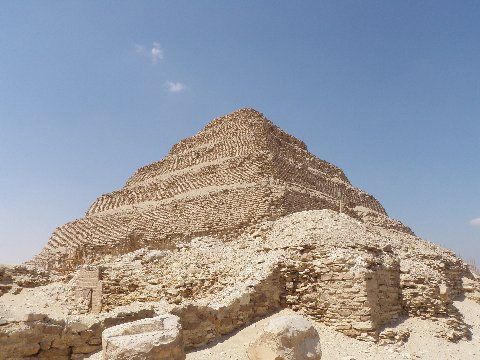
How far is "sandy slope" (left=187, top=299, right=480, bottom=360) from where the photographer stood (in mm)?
7262

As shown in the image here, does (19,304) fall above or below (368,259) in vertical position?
below

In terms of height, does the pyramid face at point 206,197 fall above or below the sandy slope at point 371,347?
above

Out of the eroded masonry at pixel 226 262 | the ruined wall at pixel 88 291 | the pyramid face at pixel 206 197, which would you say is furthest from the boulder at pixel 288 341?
the pyramid face at pixel 206 197

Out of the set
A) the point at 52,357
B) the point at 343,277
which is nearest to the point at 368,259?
the point at 343,277

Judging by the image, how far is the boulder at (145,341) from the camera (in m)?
4.77

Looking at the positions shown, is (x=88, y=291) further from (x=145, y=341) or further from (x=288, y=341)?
(x=288, y=341)

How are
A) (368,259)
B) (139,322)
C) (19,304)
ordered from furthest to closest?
(19,304) → (368,259) → (139,322)

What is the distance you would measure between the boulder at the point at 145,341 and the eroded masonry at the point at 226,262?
1.40 ft

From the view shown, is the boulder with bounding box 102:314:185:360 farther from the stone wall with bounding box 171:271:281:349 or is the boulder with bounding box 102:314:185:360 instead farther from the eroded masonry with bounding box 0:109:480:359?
the stone wall with bounding box 171:271:281:349

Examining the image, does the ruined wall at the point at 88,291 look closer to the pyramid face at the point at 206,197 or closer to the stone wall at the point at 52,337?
the pyramid face at the point at 206,197

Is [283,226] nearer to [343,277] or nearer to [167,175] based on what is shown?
[343,277]

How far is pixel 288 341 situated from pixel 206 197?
1312 centimetres

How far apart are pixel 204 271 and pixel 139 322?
20.5 feet

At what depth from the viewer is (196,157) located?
78.1 ft
